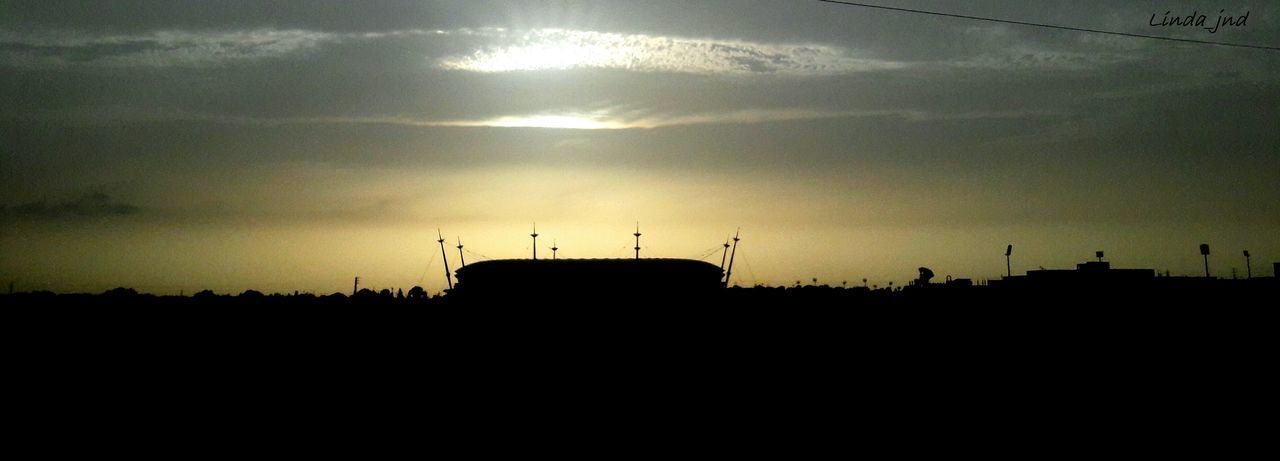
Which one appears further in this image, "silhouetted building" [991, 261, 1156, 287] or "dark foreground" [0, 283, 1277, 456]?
"silhouetted building" [991, 261, 1156, 287]

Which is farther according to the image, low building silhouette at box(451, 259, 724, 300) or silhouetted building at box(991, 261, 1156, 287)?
silhouetted building at box(991, 261, 1156, 287)

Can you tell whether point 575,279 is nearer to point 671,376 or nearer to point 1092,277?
A: point 671,376

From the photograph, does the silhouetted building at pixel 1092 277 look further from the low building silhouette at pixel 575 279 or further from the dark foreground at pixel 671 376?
the low building silhouette at pixel 575 279

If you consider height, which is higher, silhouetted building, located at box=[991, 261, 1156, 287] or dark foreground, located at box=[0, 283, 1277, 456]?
silhouetted building, located at box=[991, 261, 1156, 287]

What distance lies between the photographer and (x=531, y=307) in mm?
61812

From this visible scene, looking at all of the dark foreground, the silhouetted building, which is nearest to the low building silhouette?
the dark foreground

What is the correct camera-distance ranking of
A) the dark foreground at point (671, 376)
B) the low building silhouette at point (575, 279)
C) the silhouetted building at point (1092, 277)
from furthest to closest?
the silhouetted building at point (1092, 277) < the low building silhouette at point (575, 279) < the dark foreground at point (671, 376)

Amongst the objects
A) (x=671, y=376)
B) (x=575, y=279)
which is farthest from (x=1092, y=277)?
(x=671, y=376)

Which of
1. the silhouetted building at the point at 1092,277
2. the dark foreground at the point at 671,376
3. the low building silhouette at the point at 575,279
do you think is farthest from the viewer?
the silhouetted building at the point at 1092,277

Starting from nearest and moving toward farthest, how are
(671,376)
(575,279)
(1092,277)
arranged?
(671,376), (575,279), (1092,277)

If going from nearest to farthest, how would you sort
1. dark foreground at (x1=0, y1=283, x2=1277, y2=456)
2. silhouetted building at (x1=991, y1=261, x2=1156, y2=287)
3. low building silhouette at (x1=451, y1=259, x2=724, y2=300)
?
dark foreground at (x1=0, y1=283, x2=1277, y2=456), low building silhouette at (x1=451, y1=259, x2=724, y2=300), silhouetted building at (x1=991, y1=261, x2=1156, y2=287)

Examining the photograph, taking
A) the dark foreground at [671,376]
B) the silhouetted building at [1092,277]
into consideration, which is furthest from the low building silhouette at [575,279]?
the silhouetted building at [1092,277]

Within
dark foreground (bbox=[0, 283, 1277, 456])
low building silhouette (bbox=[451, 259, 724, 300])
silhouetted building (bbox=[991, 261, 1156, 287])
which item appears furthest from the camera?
silhouetted building (bbox=[991, 261, 1156, 287])

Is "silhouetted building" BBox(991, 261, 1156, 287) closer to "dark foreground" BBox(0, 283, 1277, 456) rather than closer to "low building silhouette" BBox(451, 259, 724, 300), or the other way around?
"dark foreground" BBox(0, 283, 1277, 456)
